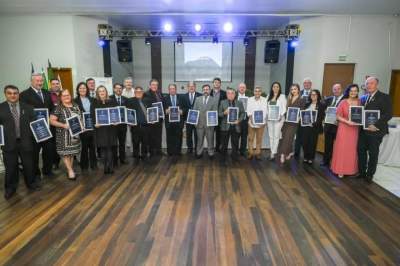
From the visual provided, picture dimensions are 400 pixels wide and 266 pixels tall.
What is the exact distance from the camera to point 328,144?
16.2 ft

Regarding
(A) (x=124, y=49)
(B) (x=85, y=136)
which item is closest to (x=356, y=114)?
(B) (x=85, y=136)

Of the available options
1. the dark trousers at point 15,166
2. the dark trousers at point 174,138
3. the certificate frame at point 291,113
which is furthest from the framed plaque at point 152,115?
the certificate frame at point 291,113

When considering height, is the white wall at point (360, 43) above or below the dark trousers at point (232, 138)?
above

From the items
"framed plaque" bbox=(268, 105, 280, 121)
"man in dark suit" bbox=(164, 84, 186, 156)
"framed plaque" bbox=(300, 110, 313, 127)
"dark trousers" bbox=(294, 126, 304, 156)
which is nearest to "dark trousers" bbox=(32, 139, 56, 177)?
"man in dark suit" bbox=(164, 84, 186, 156)

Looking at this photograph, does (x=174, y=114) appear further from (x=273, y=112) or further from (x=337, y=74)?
(x=337, y=74)

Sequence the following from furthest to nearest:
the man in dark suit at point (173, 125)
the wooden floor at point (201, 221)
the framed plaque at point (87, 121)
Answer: the man in dark suit at point (173, 125) → the framed plaque at point (87, 121) → the wooden floor at point (201, 221)

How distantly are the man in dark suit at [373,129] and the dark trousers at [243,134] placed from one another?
81.9 inches

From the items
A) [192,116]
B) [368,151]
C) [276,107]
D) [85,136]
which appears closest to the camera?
[368,151]

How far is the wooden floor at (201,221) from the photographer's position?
7.98 feet

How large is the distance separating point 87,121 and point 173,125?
1779 millimetres

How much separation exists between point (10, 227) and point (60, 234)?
64 centimetres

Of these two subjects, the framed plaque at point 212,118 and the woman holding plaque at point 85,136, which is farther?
the framed plaque at point 212,118

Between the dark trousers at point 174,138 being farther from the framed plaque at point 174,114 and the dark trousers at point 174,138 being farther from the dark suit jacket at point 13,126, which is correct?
the dark suit jacket at point 13,126

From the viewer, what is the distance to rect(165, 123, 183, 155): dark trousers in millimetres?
5535
